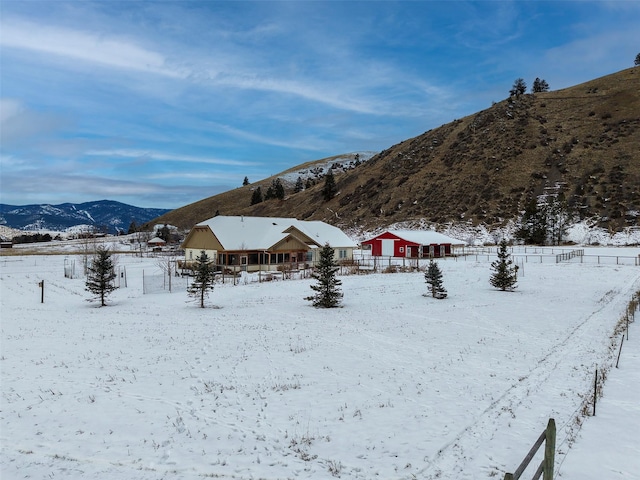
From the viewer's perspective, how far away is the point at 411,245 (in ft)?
217

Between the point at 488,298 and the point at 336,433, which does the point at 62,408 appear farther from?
the point at 488,298

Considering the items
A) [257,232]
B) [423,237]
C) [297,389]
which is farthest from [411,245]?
[297,389]

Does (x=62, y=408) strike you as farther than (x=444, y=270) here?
No

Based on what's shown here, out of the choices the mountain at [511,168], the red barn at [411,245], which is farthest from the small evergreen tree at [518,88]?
the red barn at [411,245]

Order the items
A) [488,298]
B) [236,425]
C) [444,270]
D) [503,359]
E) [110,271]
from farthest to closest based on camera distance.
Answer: [444,270], [110,271], [488,298], [503,359], [236,425]

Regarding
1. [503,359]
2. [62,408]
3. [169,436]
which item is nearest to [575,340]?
[503,359]

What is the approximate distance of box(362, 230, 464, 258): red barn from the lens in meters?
66.4

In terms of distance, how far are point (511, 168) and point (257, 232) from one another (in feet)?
245

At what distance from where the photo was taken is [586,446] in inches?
352

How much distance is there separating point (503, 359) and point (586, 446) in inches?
254

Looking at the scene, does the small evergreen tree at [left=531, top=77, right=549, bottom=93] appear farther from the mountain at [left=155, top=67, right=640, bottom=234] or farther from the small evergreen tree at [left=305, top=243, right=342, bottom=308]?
the small evergreen tree at [left=305, top=243, right=342, bottom=308]

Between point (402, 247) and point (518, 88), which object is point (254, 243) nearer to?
point (402, 247)

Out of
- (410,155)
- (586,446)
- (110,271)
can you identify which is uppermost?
(410,155)

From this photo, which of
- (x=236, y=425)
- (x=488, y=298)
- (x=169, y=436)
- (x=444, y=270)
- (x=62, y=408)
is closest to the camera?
(x=169, y=436)
